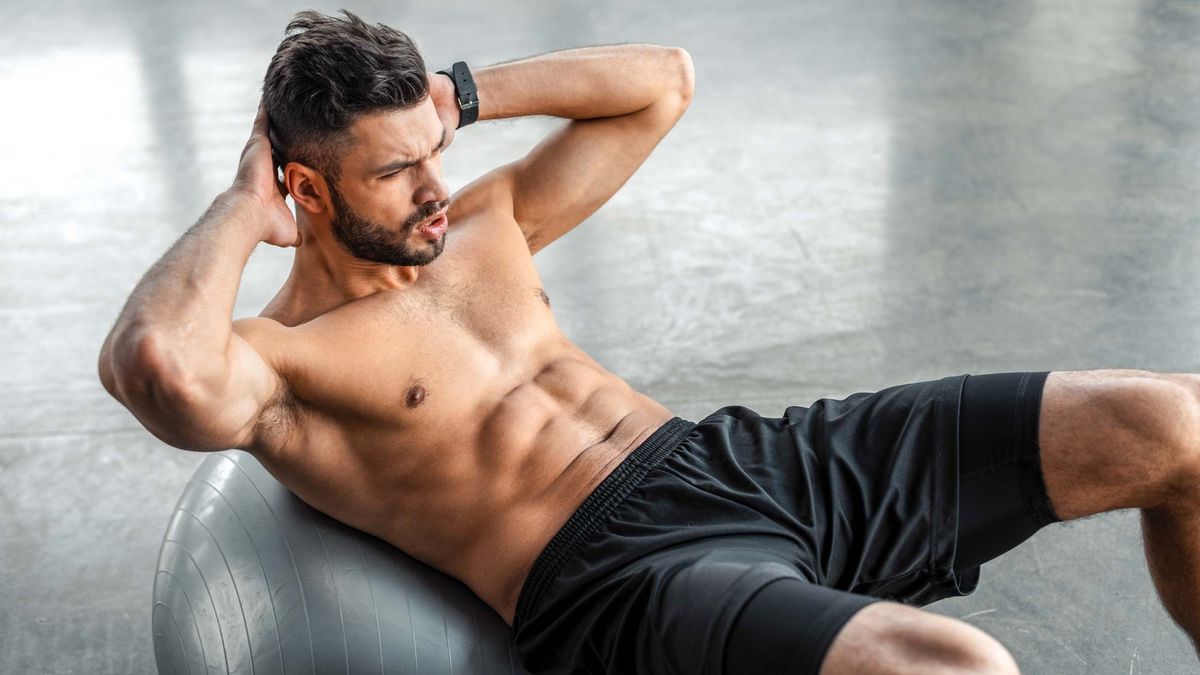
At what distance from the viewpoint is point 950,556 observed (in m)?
1.96

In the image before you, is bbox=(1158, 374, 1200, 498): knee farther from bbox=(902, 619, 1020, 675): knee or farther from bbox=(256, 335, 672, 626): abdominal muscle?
bbox=(256, 335, 672, 626): abdominal muscle

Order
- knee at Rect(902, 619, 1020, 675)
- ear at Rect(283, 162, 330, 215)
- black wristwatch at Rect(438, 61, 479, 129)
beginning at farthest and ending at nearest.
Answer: black wristwatch at Rect(438, 61, 479, 129)
ear at Rect(283, 162, 330, 215)
knee at Rect(902, 619, 1020, 675)

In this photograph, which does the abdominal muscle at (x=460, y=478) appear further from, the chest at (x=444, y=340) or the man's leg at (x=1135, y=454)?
the man's leg at (x=1135, y=454)

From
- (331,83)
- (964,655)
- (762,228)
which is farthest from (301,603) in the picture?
(762,228)

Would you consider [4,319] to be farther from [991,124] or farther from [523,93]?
[991,124]

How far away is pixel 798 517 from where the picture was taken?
1.99 metres

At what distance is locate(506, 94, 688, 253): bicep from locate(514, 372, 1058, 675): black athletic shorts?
504mm

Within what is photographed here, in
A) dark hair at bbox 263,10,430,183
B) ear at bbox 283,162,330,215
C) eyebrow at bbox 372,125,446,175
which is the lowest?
ear at bbox 283,162,330,215

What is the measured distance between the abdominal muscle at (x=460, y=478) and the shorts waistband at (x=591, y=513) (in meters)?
0.02

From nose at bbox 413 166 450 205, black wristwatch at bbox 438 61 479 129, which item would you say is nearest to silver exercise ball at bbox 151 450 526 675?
nose at bbox 413 166 450 205

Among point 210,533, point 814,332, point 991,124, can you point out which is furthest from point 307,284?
point 991,124

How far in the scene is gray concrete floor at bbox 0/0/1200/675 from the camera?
2.69 meters

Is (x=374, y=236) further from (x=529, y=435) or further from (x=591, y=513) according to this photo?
(x=591, y=513)

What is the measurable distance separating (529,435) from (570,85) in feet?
2.22
